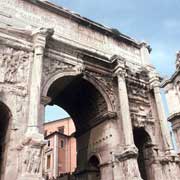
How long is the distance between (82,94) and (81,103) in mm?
548

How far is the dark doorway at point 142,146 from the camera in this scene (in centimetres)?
1037

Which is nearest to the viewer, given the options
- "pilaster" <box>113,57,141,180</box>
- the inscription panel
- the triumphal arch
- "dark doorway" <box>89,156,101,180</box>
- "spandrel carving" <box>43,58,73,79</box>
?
the triumphal arch

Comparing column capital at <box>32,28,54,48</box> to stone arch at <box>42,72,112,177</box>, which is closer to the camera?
column capital at <box>32,28,54,48</box>

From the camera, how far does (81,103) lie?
37.8ft

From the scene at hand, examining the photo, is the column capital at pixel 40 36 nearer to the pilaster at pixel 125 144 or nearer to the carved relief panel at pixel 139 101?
the pilaster at pixel 125 144

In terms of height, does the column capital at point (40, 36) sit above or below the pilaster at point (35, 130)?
above

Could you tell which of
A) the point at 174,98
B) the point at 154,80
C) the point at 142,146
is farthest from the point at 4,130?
the point at 174,98

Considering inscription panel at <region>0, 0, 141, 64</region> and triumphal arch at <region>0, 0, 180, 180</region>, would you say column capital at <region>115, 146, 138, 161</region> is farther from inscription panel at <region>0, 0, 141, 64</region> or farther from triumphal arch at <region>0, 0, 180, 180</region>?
inscription panel at <region>0, 0, 141, 64</region>

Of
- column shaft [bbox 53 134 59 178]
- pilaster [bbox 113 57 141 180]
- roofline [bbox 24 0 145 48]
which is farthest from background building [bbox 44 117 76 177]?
pilaster [bbox 113 57 141 180]

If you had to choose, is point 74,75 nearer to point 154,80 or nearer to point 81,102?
point 81,102

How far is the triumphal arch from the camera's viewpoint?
7.68 m

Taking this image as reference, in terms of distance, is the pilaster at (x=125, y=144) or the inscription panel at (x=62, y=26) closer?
the pilaster at (x=125, y=144)

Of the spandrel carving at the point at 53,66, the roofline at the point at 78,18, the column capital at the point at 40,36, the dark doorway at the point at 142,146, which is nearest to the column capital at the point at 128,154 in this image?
the dark doorway at the point at 142,146

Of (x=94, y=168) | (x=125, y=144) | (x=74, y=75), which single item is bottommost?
(x=94, y=168)
